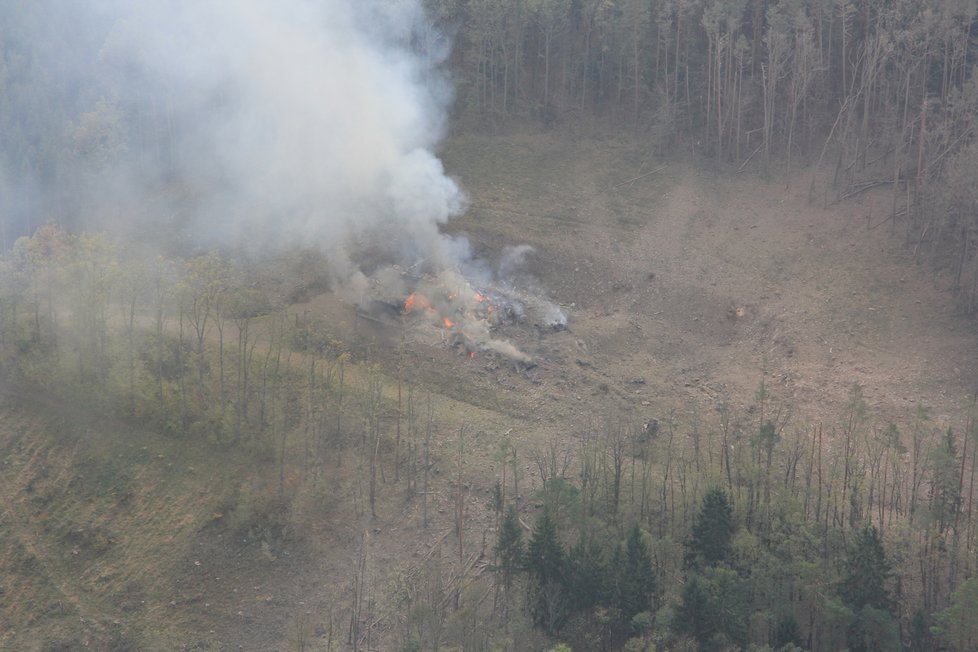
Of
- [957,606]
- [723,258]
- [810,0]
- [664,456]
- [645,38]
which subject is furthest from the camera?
[645,38]

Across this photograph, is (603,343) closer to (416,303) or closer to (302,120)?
(416,303)

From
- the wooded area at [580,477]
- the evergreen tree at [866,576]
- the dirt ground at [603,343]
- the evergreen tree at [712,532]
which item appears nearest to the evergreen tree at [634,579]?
the wooded area at [580,477]

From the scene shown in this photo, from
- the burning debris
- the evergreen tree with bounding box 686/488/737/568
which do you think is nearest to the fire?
the burning debris

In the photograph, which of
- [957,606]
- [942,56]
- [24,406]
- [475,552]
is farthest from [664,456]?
[942,56]

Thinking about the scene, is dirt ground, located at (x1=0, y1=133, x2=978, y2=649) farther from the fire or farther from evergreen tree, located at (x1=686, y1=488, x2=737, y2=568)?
evergreen tree, located at (x1=686, y1=488, x2=737, y2=568)

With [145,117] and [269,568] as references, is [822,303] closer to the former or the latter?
[269,568]
